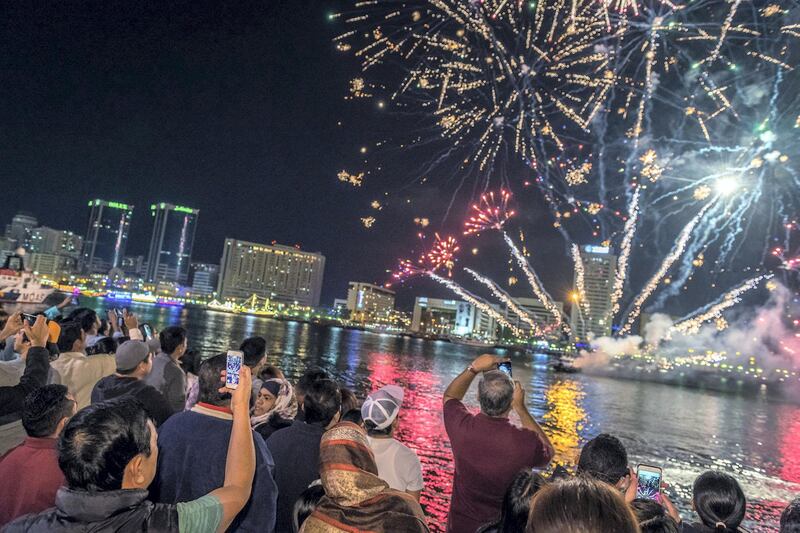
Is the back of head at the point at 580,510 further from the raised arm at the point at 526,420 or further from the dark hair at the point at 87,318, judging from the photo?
the dark hair at the point at 87,318

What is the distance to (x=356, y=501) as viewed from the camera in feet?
6.81

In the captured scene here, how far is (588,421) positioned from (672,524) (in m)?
27.0

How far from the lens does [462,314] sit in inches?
7259

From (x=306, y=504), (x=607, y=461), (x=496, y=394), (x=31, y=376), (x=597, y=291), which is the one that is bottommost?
(x=306, y=504)

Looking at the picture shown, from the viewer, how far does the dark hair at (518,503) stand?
2.16m

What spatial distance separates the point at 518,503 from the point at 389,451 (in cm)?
116

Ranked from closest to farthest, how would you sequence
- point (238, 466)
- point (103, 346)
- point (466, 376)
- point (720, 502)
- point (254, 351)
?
point (238, 466)
point (720, 502)
point (466, 376)
point (254, 351)
point (103, 346)

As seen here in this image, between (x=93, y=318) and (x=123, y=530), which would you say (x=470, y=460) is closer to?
(x=123, y=530)

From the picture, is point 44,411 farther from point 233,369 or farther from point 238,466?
point 238,466

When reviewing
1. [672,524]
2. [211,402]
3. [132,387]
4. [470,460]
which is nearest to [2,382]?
[132,387]

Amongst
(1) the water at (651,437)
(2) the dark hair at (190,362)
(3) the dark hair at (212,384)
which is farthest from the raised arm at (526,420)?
(1) the water at (651,437)

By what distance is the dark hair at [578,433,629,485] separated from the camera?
9.36 ft

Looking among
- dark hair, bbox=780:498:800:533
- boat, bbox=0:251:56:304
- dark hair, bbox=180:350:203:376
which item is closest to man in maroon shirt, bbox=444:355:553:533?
dark hair, bbox=780:498:800:533

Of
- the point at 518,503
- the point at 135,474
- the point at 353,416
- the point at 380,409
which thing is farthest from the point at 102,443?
the point at 353,416
